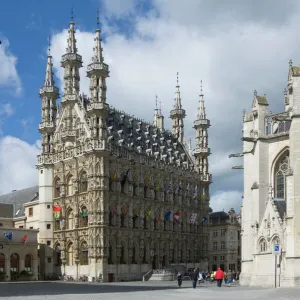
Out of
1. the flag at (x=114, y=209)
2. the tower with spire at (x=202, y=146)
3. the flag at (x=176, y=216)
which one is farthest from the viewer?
the tower with spire at (x=202, y=146)

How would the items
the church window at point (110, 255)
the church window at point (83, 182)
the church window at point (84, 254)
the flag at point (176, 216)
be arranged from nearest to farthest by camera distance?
the church window at point (84, 254) < the church window at point (110, 255) < the church window at point (83, 182) < the flag at point (176, 216)

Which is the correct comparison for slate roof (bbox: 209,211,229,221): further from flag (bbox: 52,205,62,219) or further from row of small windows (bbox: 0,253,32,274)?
row of small windows (bbox: 0,253,32,274)

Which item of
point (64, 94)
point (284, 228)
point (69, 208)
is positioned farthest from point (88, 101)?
point (284, 228)

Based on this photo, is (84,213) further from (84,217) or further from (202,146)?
(202,146)

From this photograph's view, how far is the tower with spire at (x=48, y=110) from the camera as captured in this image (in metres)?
87.3

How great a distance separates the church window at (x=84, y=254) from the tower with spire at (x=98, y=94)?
13977mm

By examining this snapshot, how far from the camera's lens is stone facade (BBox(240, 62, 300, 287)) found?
153 ft

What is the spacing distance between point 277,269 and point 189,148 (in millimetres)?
58865

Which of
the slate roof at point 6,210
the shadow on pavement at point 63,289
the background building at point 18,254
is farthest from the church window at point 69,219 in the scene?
the shadow on pavement at point 63,289

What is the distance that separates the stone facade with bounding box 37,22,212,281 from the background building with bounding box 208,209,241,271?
20938 mm

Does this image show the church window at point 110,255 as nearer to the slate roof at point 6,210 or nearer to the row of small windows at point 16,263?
the row of small windows at point 16,263

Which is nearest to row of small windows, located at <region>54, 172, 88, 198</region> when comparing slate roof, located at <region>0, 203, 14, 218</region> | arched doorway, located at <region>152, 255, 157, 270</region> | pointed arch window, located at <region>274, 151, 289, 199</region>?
slate roof, located at <region>0, 203, 14, 218</region>

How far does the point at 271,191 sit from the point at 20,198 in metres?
52.9

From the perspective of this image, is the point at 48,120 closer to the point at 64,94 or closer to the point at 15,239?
the point at 64,94
